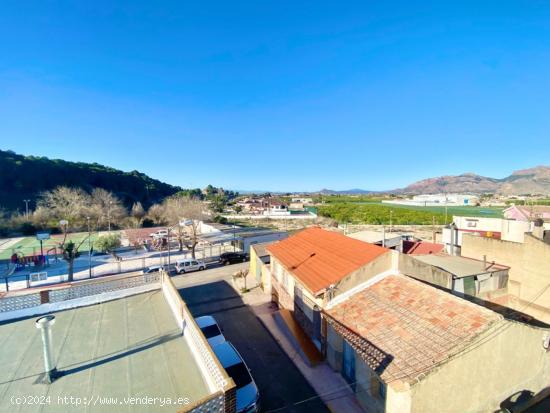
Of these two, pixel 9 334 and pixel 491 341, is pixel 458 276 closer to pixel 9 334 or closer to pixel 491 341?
pixel 491 341

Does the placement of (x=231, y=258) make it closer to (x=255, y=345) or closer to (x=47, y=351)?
(x=255, y=345)

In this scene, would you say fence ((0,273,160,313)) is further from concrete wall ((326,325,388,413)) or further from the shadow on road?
concrete wall ((326,325,388,413))

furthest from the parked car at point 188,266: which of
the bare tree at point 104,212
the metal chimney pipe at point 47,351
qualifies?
the bare tree at point 104,212

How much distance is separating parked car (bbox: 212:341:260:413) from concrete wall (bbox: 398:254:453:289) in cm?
757

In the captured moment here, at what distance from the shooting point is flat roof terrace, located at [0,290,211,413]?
16.8ft

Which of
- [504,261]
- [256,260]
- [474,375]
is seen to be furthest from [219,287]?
[504,261]

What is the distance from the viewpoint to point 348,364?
9.61 metres

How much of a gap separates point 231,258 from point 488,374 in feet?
74.7

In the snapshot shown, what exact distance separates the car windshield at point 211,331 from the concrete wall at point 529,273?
17642mm

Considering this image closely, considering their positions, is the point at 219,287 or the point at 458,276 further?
the point at 219,287

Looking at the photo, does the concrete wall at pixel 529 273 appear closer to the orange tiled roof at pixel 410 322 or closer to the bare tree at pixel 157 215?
the orange tiled roof at pixel 410 322

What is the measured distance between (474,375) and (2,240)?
51.4 metres

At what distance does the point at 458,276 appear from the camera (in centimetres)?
1332

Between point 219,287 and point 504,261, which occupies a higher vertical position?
point 504,261
